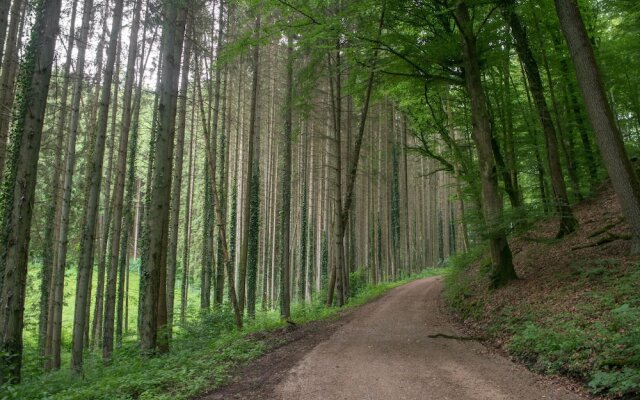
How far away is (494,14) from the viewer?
9.98 meters

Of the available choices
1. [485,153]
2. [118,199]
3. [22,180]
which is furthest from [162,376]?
[485,153]

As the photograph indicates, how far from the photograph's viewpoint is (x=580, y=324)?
5.30 m

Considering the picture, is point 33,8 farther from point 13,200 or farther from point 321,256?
point 321,256

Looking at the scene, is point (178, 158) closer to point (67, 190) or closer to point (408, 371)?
point (67, 190)

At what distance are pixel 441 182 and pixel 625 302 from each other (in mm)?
38408

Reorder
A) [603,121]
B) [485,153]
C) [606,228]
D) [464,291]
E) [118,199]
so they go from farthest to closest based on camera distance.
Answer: [118,199], [464,291], [485,153], [606,228], [603,121]

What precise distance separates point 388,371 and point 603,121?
17.1 feet

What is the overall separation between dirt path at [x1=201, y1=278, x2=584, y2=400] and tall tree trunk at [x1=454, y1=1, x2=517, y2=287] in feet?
6.19

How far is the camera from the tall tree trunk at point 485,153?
875 centimetres

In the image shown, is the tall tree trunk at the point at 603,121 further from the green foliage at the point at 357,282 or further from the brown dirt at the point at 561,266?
the green foliage at the point at 357,282

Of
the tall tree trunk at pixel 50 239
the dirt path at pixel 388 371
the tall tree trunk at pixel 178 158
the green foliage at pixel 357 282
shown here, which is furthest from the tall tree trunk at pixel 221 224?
the green foliage at pixel 357 282

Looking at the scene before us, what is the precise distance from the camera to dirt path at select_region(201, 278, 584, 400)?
4434 millimetres

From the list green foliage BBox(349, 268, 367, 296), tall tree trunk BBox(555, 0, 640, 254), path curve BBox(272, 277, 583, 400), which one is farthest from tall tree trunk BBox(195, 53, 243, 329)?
green foliage BBox(349, 268, 367, 296)

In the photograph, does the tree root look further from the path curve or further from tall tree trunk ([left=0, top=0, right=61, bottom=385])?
tall tree trunk ([left=0, top=0, right=61, bottom=385])
